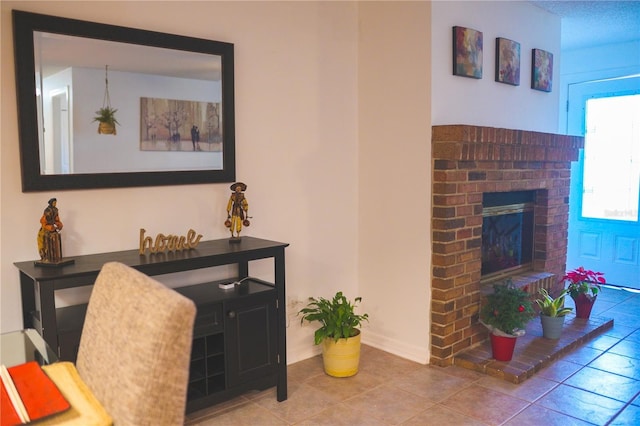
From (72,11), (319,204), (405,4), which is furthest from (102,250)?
(405,4)

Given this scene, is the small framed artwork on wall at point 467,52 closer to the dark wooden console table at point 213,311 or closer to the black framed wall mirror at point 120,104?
the black framed wall mirror at point 120,104

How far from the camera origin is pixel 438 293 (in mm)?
3184

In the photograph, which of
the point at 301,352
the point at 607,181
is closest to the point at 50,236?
the point at 301,352

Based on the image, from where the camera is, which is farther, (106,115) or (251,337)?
(251,337)

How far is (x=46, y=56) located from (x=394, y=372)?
2412mm

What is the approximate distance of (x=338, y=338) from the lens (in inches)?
119

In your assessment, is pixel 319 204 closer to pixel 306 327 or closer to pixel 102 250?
pixel 306 327

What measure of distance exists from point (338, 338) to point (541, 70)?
2536mm

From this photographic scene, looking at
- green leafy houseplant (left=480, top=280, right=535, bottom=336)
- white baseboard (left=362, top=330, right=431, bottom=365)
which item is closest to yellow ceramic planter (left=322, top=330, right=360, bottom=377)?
white baseboard (left=362, top=330, right=431, bottom=365)

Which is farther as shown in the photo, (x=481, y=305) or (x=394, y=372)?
(x=481, y=305)

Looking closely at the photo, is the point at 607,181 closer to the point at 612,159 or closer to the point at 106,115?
the point at 612,159

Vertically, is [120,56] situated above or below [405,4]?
below

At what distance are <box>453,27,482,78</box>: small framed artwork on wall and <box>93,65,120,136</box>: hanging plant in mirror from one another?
1.97 m

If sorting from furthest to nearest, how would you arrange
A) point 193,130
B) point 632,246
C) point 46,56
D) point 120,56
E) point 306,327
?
point 632,246 → point 306,327 → point 193,130 → point 120,56 → point 46,56
